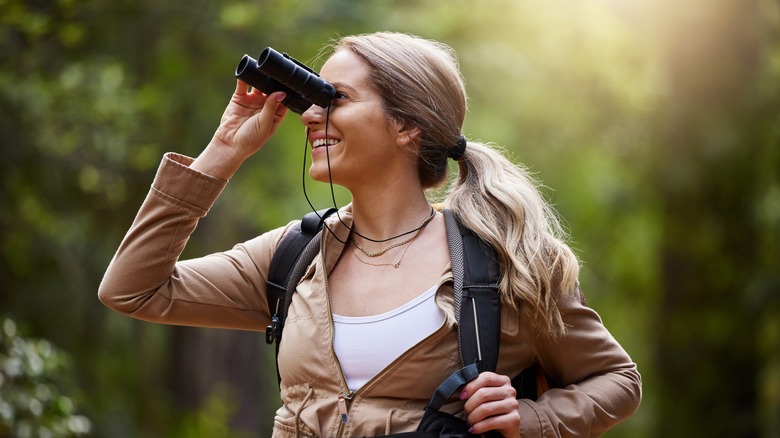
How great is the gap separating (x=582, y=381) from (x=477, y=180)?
0.76 m

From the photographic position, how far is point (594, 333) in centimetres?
350

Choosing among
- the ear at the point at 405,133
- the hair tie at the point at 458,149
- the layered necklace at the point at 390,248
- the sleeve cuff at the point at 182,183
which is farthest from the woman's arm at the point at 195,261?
the hair tie at the point at 458,149

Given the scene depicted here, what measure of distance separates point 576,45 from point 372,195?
978cm

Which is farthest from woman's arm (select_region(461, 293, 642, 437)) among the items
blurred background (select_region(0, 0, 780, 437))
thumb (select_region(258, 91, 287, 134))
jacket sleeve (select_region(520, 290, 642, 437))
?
blurred background (select_region(0, 0, 780, 437))

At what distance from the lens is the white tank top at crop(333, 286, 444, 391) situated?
3326 mm

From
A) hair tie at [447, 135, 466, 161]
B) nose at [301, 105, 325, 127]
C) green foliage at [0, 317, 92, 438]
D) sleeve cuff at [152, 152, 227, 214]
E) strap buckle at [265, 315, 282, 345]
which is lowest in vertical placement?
green foliage at [0, 317, 92, 438]

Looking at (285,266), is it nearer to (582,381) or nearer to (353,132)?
(353,132)

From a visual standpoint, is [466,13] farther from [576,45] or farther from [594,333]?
[594,333]

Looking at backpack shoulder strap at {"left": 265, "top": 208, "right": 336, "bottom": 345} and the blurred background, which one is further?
the blurred background

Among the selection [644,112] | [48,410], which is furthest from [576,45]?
[48,410]

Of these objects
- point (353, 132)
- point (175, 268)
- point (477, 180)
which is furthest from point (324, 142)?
point (175, 268)

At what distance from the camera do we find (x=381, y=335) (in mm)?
3357

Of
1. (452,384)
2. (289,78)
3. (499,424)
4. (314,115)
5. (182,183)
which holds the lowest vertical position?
(499,424)

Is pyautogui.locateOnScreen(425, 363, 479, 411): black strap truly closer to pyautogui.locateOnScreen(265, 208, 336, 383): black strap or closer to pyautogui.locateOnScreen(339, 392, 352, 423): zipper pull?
pyautogui.locateOnScreen(339, 392, 352, 423): zipper pull
